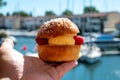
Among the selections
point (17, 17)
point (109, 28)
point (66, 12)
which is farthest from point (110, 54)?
point (17, 17)

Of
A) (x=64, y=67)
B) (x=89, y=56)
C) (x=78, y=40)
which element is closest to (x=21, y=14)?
(x=89, y=56)

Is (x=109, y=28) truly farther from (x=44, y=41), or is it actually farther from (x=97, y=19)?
(x=44, y=41)

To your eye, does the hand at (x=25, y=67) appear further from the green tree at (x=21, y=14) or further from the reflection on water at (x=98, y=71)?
the green tree at (x=21, y=14)

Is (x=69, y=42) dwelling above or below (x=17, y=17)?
above

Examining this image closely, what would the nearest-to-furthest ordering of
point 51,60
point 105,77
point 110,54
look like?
1. point 51,60
2. point 105,77
3. point 110,54

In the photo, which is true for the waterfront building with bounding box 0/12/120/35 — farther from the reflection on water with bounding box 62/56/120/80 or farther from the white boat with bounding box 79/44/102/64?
the reflection on water with bounding box 62/56/120/80

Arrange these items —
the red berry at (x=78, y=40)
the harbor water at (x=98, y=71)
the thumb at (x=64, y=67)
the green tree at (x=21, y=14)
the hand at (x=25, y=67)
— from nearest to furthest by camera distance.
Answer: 1. the hand at (x=25, y=67)
2. the thumb at (x=64, y=67)
3. the red berry at (x=78, y=40)
4. the harbor water at (x=98, y=71)
5. the green tree at (x=21, y=14)

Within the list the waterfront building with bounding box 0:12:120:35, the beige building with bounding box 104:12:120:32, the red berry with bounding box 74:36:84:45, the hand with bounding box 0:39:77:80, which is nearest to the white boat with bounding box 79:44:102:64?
the waterfront building with bounding box 0:12:120:35

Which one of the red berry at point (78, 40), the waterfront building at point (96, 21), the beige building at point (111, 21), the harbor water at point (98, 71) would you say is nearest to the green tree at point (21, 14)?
the waterfront building at point (96, 21)
